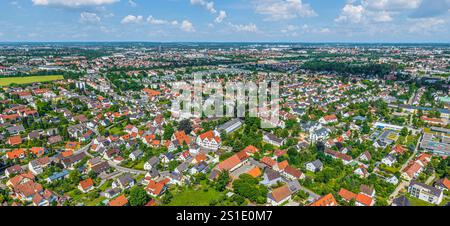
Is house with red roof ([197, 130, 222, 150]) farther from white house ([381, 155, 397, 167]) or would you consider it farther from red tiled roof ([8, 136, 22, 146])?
red tiled roof ([8, 136, 22, 146])

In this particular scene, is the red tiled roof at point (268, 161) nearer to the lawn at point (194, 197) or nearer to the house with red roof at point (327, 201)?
the lawn at point (194, 197)

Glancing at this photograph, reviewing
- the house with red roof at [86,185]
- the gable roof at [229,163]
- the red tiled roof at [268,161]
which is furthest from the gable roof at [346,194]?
the house with red roof at [86,185]

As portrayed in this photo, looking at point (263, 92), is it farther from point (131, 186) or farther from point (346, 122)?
point (131, 186)

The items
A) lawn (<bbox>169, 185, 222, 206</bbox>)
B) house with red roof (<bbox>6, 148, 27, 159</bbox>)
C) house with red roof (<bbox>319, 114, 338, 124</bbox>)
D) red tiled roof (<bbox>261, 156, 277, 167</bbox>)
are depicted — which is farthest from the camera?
house with red roof (<bbox>319, 114, 338, 124</bbox>)

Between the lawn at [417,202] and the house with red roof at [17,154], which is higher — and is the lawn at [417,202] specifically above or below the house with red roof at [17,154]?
below

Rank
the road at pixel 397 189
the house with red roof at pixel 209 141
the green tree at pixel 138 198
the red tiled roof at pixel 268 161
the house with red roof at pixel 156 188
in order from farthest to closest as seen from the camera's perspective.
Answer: the house with red roof at pixel 209 141 < the red tiled roof at pixel 268 161 < the house with red roof at pixel 156 188 < the road at pixel 397 189 < the green tree at pixel 138 198

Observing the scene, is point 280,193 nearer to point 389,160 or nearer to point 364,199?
point 364,199

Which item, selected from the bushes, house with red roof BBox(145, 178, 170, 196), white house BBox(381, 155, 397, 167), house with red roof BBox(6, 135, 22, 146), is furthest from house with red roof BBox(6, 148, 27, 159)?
white house BBox(381, 155, 397, 167)

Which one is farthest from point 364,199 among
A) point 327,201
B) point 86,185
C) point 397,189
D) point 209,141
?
point 86,185
